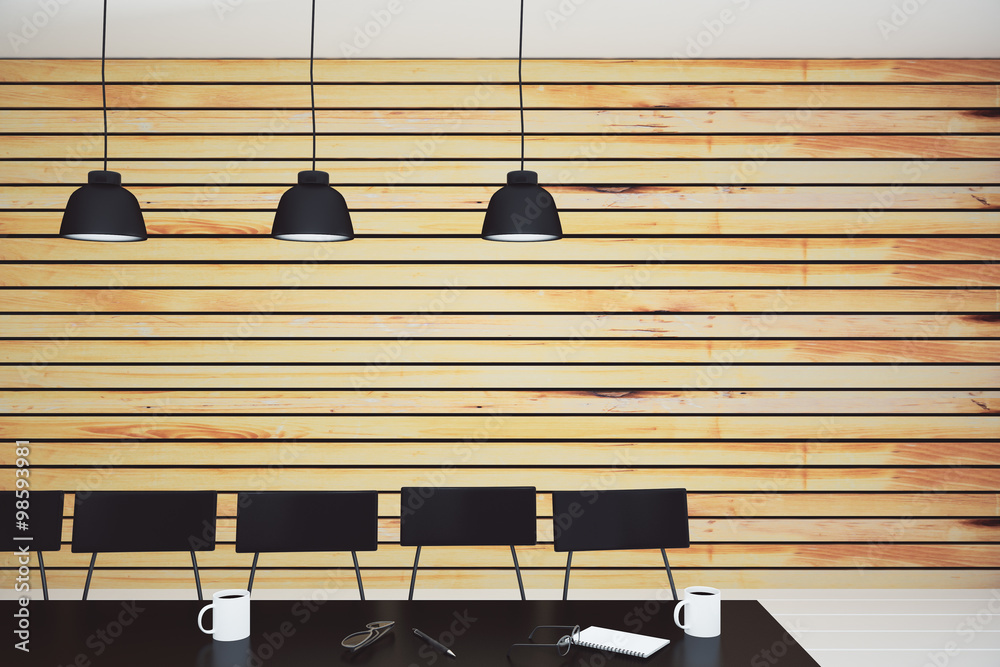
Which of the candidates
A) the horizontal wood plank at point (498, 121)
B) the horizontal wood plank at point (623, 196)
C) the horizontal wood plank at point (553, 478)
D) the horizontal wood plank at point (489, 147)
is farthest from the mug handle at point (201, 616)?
the horizontal wood plank at point (498, 121)

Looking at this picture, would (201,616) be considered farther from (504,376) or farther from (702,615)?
(504,376)

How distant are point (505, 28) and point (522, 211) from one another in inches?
72.5

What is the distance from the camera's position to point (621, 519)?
2.66m

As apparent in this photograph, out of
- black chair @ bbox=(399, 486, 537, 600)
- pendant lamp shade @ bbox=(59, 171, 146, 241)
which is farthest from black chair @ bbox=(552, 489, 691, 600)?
pendant lamp shade @ bbox=(59, 171, 146, 241)

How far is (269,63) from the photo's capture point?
4082mm

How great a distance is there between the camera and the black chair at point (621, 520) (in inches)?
103

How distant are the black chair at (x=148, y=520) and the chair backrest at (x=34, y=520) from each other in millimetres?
85

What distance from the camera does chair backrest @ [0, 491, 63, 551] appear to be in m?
2.53

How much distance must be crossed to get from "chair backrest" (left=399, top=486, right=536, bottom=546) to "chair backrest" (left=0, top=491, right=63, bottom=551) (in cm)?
119

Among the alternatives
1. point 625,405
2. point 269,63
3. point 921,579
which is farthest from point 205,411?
point 921,579

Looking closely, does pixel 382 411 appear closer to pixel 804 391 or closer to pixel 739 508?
pixel 739 508

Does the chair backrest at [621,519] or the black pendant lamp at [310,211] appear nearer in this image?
the black pendant lamp at [310,211]

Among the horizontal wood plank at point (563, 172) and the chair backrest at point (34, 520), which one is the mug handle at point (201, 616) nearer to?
the chair backrest at point (34, 520)

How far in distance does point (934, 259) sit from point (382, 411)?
3.12 m
